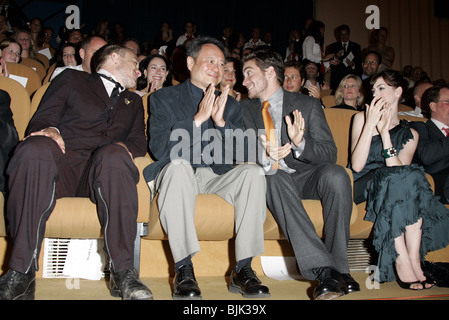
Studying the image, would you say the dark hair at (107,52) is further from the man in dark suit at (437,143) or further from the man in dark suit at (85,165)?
the man in dark suit at (437,143)

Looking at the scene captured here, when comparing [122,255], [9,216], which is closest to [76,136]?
[9,216]

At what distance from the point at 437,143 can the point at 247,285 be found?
1.30 m

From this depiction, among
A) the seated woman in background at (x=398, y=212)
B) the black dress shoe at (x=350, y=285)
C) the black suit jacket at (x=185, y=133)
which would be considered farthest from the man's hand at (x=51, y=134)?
the seated woman in background at (x=398, y=212)

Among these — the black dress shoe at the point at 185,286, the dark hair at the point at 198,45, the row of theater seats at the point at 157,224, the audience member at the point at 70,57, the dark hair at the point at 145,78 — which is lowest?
the black dress shoe at the point at 185,286

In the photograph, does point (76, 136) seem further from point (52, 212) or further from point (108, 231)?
point (108, 231)

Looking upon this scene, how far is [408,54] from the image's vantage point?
24.1 ft

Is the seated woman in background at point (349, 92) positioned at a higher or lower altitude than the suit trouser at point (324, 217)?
higher

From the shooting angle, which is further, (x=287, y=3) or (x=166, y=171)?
(x=287, y=3)

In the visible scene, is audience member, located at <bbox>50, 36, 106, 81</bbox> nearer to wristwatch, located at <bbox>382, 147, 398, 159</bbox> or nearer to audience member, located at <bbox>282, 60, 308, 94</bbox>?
audience member, located at <bbox>282, 60, 308, 94</bbox>

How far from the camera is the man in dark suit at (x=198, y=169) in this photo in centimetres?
149

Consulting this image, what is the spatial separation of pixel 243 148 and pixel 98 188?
0.70m

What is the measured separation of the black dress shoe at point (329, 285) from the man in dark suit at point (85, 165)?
57cm

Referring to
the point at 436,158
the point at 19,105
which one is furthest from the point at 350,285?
the point at 19,105
